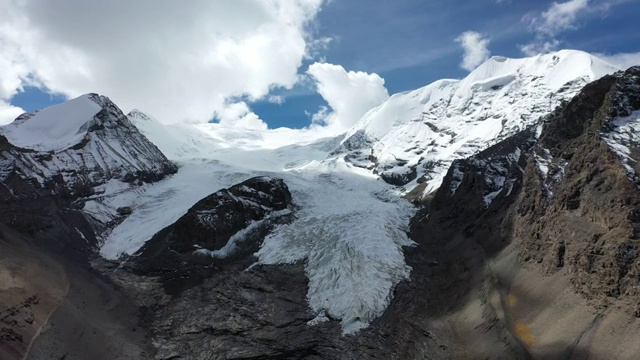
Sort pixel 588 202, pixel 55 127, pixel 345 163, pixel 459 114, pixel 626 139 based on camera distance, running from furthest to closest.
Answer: pixel 459 114 < pixel 345 163 < pixel 55 127 < pixel 626 139 < pixel 588 202

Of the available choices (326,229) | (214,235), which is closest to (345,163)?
(326,229)

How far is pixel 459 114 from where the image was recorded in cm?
14162

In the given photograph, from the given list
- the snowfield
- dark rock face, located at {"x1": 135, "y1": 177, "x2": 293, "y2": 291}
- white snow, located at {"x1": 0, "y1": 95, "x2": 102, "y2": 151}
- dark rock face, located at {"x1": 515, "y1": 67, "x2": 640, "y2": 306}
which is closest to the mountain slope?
dark rock face, located at {"x1": 515, "y1": 67, "x2": 640, "y2": 306}

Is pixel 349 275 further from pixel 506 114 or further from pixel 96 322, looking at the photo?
pixel 506 114

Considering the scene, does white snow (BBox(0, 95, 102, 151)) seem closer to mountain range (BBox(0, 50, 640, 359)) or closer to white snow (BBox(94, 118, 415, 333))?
mountain range (BBox(0, 50, 640, 359))

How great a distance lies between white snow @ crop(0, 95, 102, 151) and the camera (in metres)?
84.6

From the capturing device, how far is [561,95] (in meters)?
112

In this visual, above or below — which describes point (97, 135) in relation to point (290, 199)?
above

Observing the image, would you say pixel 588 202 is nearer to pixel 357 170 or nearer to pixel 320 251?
pixel 320 251

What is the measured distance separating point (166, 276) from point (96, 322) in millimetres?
13727

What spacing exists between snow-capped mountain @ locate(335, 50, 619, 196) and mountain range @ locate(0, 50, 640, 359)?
15463 mm

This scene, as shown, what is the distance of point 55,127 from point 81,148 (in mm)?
11515

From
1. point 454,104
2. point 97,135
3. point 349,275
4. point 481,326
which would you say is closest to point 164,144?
point 97,135

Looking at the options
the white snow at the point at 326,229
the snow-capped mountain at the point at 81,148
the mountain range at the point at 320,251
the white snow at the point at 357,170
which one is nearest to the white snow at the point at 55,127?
the snow-capped mountain at the point at 81,148
